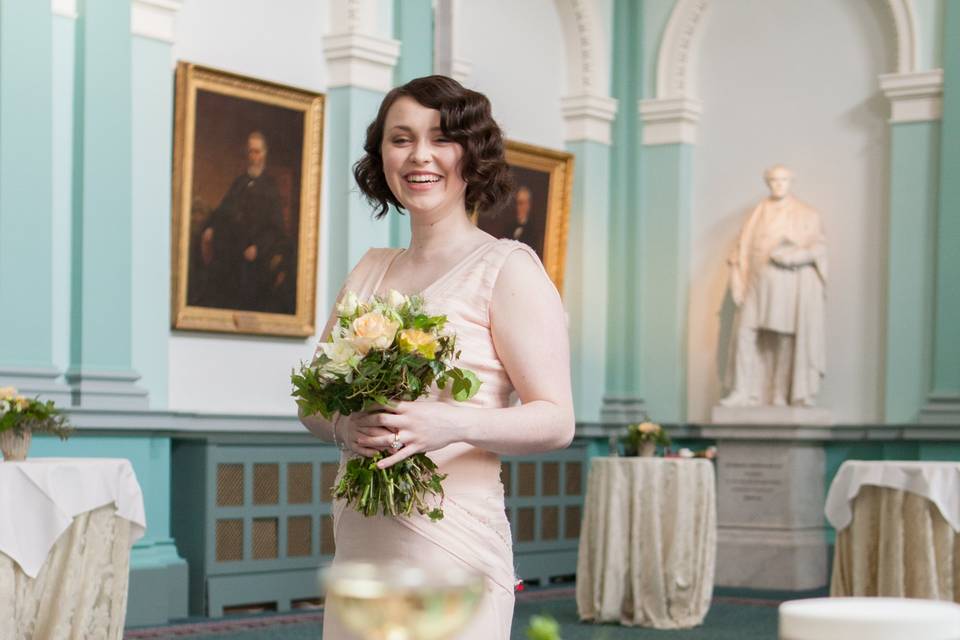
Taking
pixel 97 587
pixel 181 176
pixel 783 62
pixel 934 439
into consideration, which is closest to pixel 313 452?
pixel 181 176

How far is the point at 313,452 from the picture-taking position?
31.7 ft

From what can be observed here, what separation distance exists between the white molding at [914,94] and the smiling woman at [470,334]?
9.34 m

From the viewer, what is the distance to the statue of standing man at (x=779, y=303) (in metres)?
11.4

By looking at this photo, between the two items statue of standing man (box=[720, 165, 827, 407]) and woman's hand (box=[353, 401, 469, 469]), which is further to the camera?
statue of standing man (box=[720, 165, 827, 407])

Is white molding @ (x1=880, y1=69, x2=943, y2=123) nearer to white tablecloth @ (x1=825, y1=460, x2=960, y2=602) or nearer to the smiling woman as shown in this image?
white tablecloth @ (x1=825, y1=460, x2=960, y2=602)

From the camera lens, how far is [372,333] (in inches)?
88.0

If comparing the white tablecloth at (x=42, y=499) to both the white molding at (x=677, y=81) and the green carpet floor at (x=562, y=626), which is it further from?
the white molding at (x=677, y=81)

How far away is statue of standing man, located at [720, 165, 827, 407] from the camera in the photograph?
450 inches

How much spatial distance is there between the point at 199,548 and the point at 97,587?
2.77 m

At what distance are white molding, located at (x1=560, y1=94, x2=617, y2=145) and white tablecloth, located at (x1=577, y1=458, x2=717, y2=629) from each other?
401cm

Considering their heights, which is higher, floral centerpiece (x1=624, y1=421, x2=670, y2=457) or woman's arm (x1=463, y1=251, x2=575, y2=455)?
woman's arm (x1=463, y1=251, x2=575, y2=455)

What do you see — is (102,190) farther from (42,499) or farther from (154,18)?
(42,499)

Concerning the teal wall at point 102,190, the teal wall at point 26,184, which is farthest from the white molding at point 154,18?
the teal wall at point 26,184

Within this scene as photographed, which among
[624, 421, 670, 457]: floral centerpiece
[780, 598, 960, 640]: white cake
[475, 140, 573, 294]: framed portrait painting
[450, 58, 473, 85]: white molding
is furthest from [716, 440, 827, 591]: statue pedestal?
[780, 598, 960, 640]: white cake
